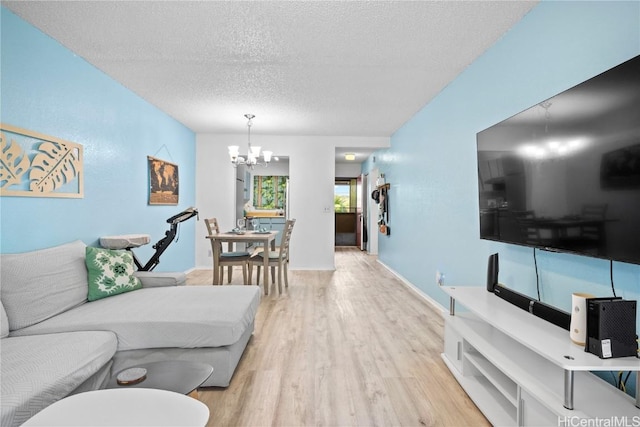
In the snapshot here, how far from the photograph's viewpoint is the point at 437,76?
10.8 feet

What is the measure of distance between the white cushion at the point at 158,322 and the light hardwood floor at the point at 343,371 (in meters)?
0.35

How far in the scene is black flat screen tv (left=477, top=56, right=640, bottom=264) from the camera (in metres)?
1.27

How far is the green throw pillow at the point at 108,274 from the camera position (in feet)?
8.14

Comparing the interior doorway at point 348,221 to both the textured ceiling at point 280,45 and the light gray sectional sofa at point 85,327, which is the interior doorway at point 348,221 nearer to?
the textured ceiling at point 280,45

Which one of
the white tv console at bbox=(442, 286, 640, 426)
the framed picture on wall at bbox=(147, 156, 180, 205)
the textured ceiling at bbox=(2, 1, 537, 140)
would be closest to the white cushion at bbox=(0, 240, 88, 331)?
the textured ceiling at bbox=(2, 1, 537, 140)

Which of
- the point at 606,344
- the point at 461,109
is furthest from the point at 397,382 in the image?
the point at 461,109

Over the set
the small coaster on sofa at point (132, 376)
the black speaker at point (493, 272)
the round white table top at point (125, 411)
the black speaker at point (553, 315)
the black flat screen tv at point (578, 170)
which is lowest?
the small coaster on sofa at point (132, 376)

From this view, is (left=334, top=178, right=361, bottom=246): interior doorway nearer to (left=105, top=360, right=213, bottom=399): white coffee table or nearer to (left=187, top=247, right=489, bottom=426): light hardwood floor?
(left=187, top=247, right=489, bottom=426): light hardwood floor

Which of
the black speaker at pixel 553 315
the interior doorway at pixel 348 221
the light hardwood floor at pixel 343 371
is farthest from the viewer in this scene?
the interior doorway at pixel 348 221

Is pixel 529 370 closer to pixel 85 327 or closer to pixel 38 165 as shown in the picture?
pixel 85 327

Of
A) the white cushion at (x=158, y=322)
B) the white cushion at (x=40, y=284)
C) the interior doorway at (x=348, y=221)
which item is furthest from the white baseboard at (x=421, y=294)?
the interior doorway at (x=348, y=221)

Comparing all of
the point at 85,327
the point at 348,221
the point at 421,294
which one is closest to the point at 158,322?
the point at 85,327

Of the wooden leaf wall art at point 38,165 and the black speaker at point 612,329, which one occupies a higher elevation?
the wooden leaf wall art at point 38,165

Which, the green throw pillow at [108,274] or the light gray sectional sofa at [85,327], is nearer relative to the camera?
the light gray sectional sofa at [85,327]
